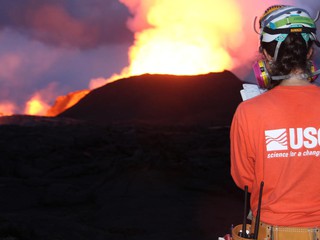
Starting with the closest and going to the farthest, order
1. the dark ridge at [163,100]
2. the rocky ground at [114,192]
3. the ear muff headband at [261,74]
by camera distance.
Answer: the ear muff headband at [261,74] → the rocky ground at [114,192] → the dark ridge at [163,100]

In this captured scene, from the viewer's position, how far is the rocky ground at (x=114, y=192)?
313 inches

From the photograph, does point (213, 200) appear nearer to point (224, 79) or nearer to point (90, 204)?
point (90, 204)

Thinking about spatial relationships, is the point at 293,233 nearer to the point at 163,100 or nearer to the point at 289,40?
the point at 289,40

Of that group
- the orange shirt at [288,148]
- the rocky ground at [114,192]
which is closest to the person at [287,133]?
the orange shirt at [288,148]

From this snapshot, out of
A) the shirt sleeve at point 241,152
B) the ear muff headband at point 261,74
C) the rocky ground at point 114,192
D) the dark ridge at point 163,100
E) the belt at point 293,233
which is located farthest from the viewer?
the dark ridge at point 163,100

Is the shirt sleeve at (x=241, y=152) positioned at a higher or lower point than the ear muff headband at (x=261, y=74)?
lower

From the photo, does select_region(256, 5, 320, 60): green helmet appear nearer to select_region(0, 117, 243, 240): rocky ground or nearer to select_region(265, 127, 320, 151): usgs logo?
select_region(265, 127, 320, 151): usgs logo

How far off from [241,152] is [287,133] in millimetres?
275

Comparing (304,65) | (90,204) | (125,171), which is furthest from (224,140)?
(304,65)

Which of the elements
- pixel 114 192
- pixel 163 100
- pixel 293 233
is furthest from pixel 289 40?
pixel 163 100

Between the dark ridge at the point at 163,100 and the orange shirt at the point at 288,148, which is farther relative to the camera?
the dark ridge at the point at 163,100

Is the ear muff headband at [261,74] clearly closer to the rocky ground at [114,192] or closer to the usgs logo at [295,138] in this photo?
the usgs logo at [295,138]

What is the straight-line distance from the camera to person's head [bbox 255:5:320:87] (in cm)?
212

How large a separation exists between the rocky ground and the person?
5.22m
